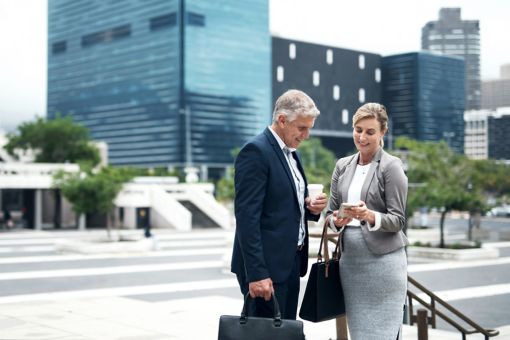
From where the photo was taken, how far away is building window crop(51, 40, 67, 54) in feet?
485

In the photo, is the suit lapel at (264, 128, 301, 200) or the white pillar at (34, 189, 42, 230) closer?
the suit lapel at (264, 128, 301, 200)

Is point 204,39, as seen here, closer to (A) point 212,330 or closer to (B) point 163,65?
(B) point 163,65

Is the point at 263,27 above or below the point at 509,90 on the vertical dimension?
above

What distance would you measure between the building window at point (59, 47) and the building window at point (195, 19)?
139 ft

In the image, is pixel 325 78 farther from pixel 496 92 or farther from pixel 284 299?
pixel 284 299

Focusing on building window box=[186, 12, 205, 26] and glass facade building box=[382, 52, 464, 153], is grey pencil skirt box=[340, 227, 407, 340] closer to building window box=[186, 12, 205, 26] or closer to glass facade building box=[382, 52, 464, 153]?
building window box=[186, 12, 205, 26]

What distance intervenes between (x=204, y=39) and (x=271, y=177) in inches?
4466

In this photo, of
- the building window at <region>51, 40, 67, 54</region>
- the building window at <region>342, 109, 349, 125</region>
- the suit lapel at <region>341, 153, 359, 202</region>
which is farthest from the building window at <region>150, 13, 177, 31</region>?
the suit lapel at <region>341, 153, 359, 202</region>

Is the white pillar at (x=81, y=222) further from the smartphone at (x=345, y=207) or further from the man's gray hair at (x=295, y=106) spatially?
the smartphone at (x=345, y=207)

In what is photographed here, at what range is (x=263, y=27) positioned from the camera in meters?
124

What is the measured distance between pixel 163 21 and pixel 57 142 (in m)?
55.3

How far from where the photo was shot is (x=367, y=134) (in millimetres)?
4855

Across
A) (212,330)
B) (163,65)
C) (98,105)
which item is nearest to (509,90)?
(163,65)

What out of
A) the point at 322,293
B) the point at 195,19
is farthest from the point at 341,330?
the point at 195,19
